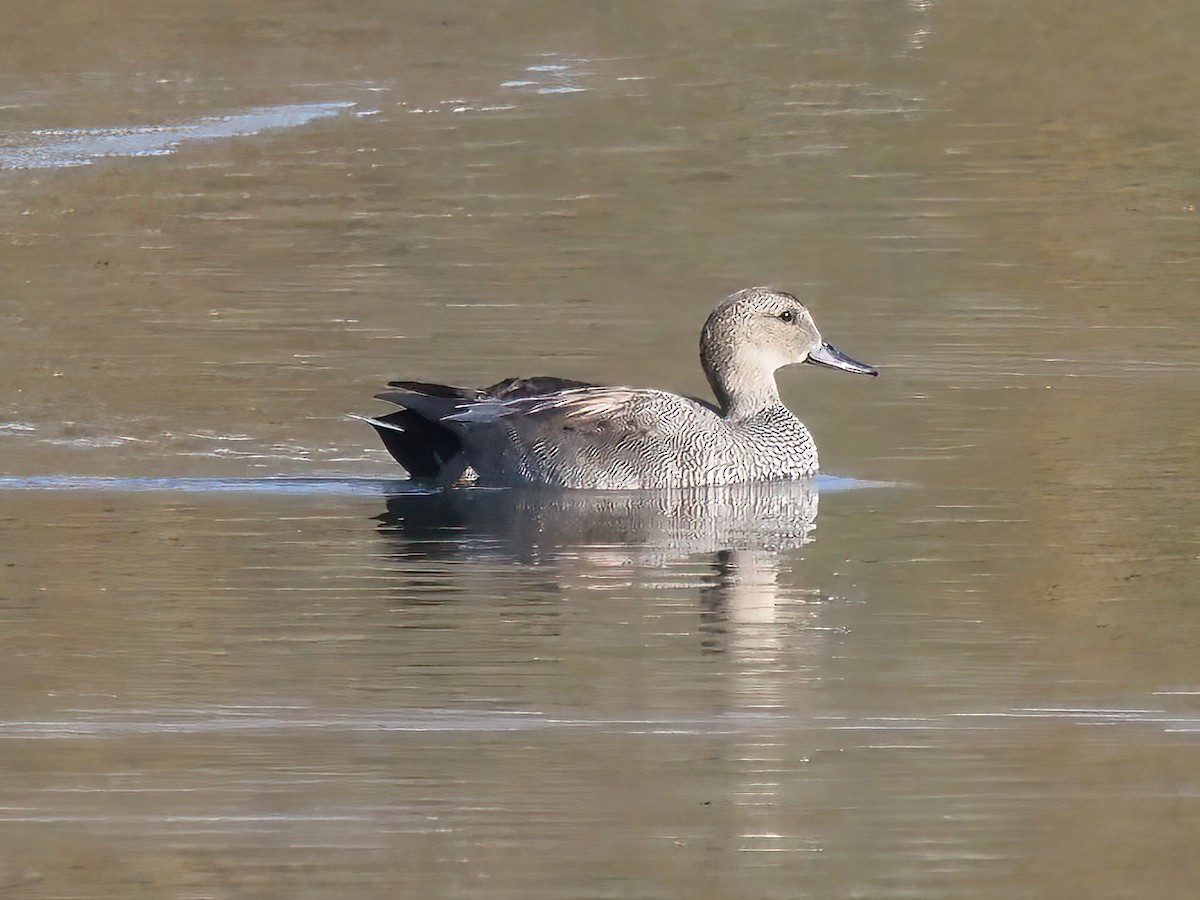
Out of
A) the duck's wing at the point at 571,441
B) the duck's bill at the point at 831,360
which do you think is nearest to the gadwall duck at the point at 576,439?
the duck's wing at the point at 571,441

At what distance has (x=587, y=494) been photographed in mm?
10789

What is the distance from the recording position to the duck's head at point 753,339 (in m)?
11.7

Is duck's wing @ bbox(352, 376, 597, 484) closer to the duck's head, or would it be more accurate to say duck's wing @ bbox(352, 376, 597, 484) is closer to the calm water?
Result: the calm water

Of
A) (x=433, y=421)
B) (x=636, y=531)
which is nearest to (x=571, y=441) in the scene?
(x=433, y=421)

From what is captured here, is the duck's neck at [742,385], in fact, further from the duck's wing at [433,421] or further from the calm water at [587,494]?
the duck's wing at [433,421]

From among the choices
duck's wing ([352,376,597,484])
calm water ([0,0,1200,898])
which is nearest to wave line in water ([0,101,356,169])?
calm water ([0,0,1200,898])

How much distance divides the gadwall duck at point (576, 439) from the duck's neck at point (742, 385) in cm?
42

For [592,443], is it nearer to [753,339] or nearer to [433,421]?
[433,421]

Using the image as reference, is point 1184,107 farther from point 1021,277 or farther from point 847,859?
point 847,859

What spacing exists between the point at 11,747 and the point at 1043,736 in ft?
8.78

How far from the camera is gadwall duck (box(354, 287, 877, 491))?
1081 centimetres

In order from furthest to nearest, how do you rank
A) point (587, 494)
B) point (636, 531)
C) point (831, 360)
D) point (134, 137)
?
point (134, 137) → point (831, 360) → point (587, 494) → point (636, 531)

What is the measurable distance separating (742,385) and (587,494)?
4.02 feet

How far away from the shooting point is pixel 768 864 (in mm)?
5652
